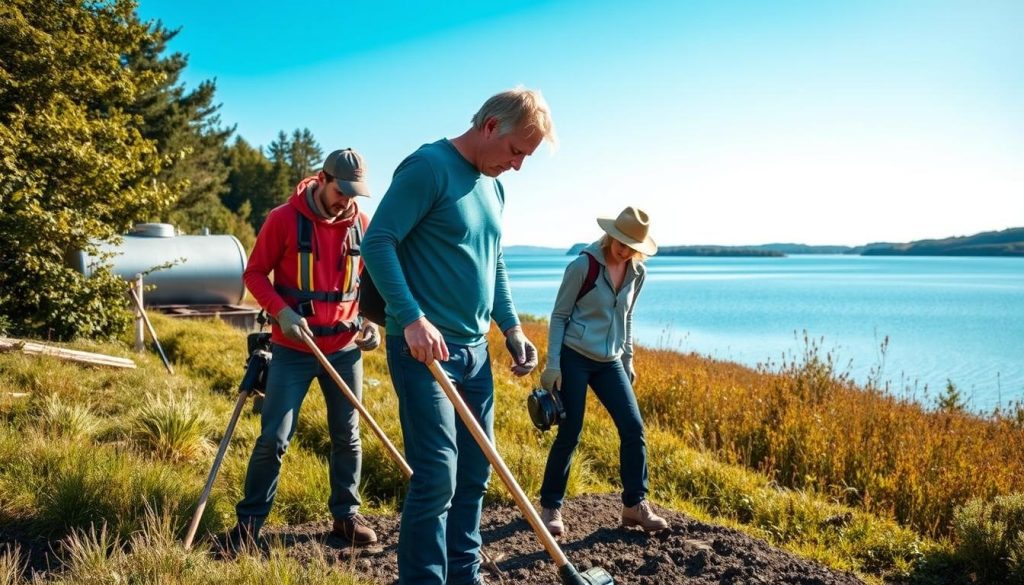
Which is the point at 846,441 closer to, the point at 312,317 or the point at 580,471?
the point at 580,471

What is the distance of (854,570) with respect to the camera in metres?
4.09

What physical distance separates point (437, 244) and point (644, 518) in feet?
7.26

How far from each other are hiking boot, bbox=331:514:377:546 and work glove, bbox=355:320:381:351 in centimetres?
93

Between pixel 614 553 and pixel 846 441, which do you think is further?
pixel 846 441

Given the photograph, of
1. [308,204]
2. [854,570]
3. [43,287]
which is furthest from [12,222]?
[854,570]

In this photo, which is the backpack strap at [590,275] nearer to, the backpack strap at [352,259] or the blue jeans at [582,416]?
the blue jeans at [582,416]

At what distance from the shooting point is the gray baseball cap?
3.63 meters

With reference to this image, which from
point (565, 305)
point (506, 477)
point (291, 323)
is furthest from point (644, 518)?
point (291, 323)

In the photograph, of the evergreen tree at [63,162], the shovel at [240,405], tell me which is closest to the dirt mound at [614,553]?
the shovel at [240,405]

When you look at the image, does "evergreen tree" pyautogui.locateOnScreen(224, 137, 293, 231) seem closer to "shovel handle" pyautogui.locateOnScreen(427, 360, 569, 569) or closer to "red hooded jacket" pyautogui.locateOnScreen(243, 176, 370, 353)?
"red hooded jacket" pyautogui.locateOnScreen(243, 176, 370, 353)

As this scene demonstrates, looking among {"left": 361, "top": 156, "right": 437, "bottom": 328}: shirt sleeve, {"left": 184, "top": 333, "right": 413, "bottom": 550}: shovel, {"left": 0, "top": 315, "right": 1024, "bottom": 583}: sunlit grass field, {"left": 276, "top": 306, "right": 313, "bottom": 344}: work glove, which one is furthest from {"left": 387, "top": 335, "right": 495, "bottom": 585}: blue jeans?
{"left": 276, "top": 306, "right": 313, "bottom": 344}: work glove

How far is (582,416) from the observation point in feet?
13.9

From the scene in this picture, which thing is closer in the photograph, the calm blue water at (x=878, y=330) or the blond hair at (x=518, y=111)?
the blond hair at (x=518, y=111)

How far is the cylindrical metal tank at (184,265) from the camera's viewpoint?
578 inches
